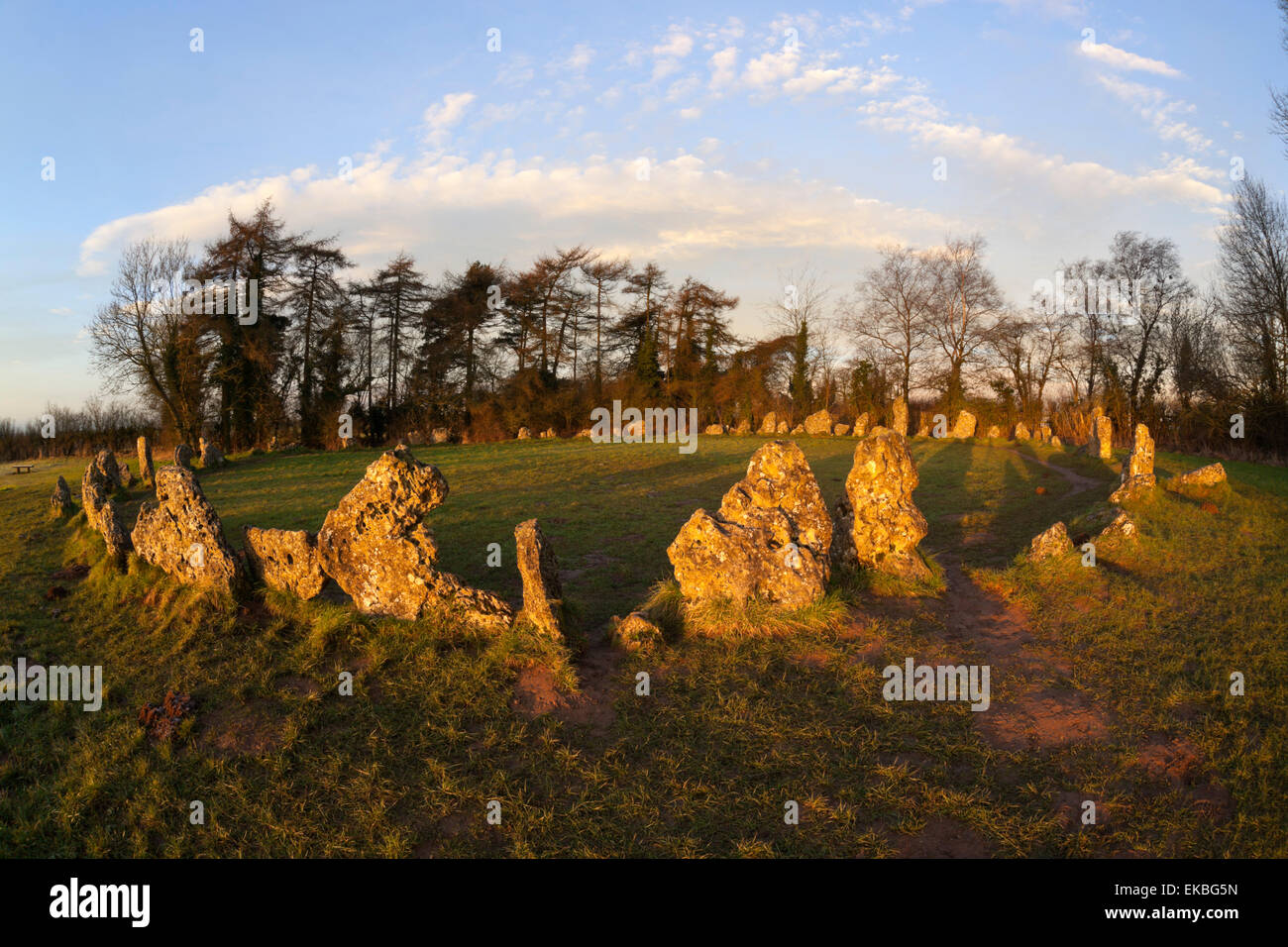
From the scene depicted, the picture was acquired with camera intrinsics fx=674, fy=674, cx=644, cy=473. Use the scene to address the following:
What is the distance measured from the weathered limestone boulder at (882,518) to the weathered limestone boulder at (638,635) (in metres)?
3.07

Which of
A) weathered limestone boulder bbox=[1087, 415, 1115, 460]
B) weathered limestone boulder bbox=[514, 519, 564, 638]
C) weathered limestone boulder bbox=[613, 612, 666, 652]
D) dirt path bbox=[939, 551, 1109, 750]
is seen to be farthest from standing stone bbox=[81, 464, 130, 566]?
weathered limestone boulder bbox=[1087, 415, 1115, 460]

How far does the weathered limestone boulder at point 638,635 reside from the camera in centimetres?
705

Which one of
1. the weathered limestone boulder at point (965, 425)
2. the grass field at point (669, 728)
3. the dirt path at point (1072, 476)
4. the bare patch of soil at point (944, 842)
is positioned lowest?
the bare patch of soil at point (944, 842)

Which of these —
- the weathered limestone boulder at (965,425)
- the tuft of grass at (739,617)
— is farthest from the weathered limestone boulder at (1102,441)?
the tuft of grass at (739,617)

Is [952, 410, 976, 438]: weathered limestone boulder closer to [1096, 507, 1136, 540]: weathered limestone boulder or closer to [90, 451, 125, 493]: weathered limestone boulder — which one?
[1096, 507, 1136, 540]: weathered limestone boulder

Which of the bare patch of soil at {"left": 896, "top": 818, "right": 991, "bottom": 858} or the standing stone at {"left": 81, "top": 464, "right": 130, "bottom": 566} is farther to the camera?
the standing stone at {"left": 81, "top": 464, "right": 130, "bottom": 566}

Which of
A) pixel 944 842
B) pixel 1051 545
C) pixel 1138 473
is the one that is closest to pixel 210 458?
pixel 1051 545

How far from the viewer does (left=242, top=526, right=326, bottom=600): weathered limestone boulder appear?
762 centimetres

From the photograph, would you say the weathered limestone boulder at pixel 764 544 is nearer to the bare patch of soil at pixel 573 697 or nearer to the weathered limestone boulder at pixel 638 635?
the weathered limestone boulder at pixel 638 635

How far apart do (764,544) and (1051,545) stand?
15.5 feet

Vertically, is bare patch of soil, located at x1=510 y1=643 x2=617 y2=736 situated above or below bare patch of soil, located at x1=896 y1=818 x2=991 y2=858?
above

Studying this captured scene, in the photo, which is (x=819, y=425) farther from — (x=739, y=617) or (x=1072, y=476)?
(x=739, y=617)

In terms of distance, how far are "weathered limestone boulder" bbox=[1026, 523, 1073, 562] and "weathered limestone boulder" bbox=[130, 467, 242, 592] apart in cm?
1052

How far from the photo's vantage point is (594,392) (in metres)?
41.4
